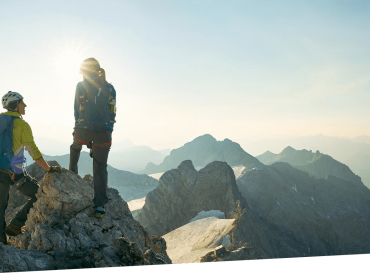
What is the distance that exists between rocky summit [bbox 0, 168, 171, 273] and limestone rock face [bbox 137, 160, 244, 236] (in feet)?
191

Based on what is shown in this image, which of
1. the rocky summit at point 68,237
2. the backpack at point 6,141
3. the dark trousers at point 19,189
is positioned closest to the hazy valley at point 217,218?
the rocky summit at point 68,237

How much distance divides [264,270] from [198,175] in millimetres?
73267

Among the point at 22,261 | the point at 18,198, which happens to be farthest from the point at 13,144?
Answer: the point at 18,198

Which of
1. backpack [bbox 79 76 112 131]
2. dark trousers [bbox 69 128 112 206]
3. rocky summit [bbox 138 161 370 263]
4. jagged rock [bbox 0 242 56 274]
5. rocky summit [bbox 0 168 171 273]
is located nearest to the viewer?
jagged rock [bbox 0 242 56 274]

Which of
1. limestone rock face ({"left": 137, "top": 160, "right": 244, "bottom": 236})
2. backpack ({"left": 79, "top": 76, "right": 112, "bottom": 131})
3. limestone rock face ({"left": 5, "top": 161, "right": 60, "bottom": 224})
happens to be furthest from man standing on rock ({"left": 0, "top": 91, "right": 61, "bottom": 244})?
limestone rock face ({"left": 137, "top": 160, "right": 244, "bottom": 236})

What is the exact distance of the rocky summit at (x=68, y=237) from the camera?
419 cm

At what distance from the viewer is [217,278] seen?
6.14 feet

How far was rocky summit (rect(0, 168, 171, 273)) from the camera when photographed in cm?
419

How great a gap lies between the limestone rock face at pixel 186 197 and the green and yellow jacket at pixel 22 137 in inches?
2352

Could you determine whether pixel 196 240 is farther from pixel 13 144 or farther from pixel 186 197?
pixel 13 144

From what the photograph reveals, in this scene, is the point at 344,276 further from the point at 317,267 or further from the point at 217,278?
the point at 217,278

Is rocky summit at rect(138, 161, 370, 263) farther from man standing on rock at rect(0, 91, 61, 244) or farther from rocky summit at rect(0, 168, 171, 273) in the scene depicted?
man standing on rock at rect(0, 91, 61, 244)

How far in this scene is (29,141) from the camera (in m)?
4.95

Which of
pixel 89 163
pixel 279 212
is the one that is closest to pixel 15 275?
pixel 279 212
